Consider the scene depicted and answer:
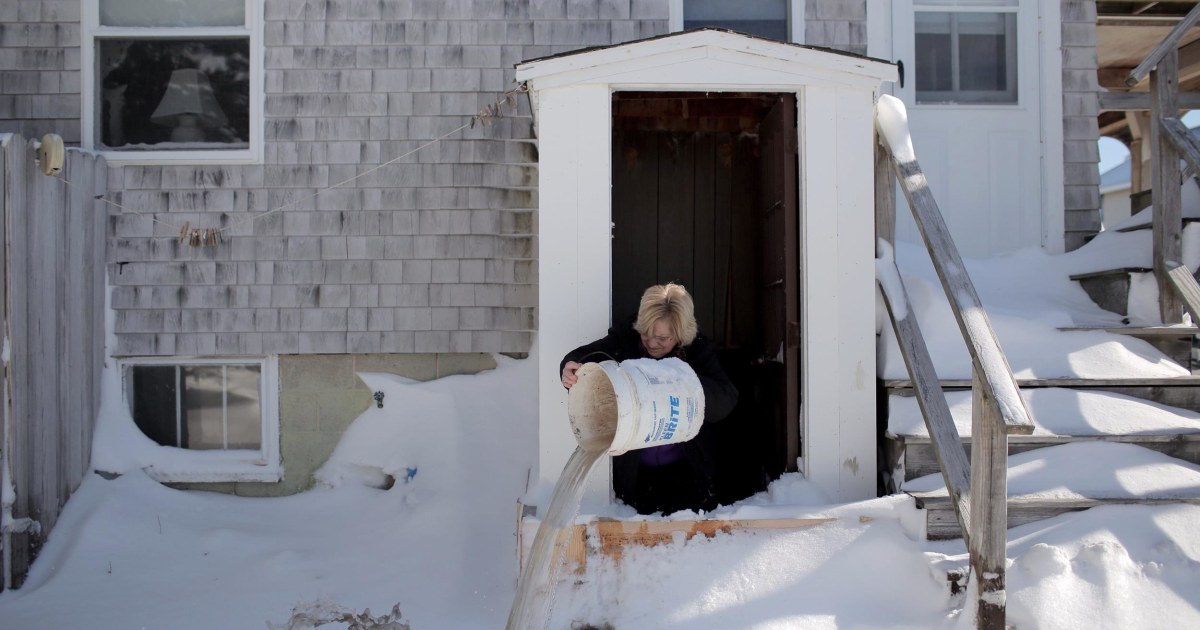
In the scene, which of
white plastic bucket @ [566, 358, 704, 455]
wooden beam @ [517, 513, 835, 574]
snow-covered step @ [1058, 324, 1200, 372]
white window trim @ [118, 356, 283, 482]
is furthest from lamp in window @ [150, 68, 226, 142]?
snow-covered step @ [1058, 324, 1200, 372]

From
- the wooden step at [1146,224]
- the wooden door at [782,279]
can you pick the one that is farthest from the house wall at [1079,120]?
the wooden door at [782,279]

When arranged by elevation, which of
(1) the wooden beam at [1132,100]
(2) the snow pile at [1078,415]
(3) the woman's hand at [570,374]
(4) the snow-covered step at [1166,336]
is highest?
(1) the wooden beam at [1132,100]

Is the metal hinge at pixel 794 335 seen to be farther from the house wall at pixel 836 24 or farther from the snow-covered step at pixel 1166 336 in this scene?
the house wall at pixel 836 24

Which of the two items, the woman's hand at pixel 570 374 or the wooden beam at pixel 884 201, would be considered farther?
the wooden beam at pixel 884 201

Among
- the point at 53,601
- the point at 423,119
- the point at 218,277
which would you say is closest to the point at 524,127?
the point at 423,119

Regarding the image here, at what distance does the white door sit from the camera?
18.0ft

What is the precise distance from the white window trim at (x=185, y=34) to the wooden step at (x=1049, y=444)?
395 cm

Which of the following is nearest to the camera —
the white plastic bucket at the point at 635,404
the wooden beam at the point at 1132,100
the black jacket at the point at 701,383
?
the white plastic bucket at the point at 635,404

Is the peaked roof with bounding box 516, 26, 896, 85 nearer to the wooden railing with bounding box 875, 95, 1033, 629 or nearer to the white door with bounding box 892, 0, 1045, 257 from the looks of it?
the wooden railing with bounding box 875, 95, 1033, 629

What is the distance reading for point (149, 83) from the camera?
5504mm

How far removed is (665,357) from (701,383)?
0.22m

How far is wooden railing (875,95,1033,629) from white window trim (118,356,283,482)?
11.8 ft

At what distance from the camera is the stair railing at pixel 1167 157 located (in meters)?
4.50

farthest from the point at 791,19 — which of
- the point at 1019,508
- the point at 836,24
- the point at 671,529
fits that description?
the point at 671,529
